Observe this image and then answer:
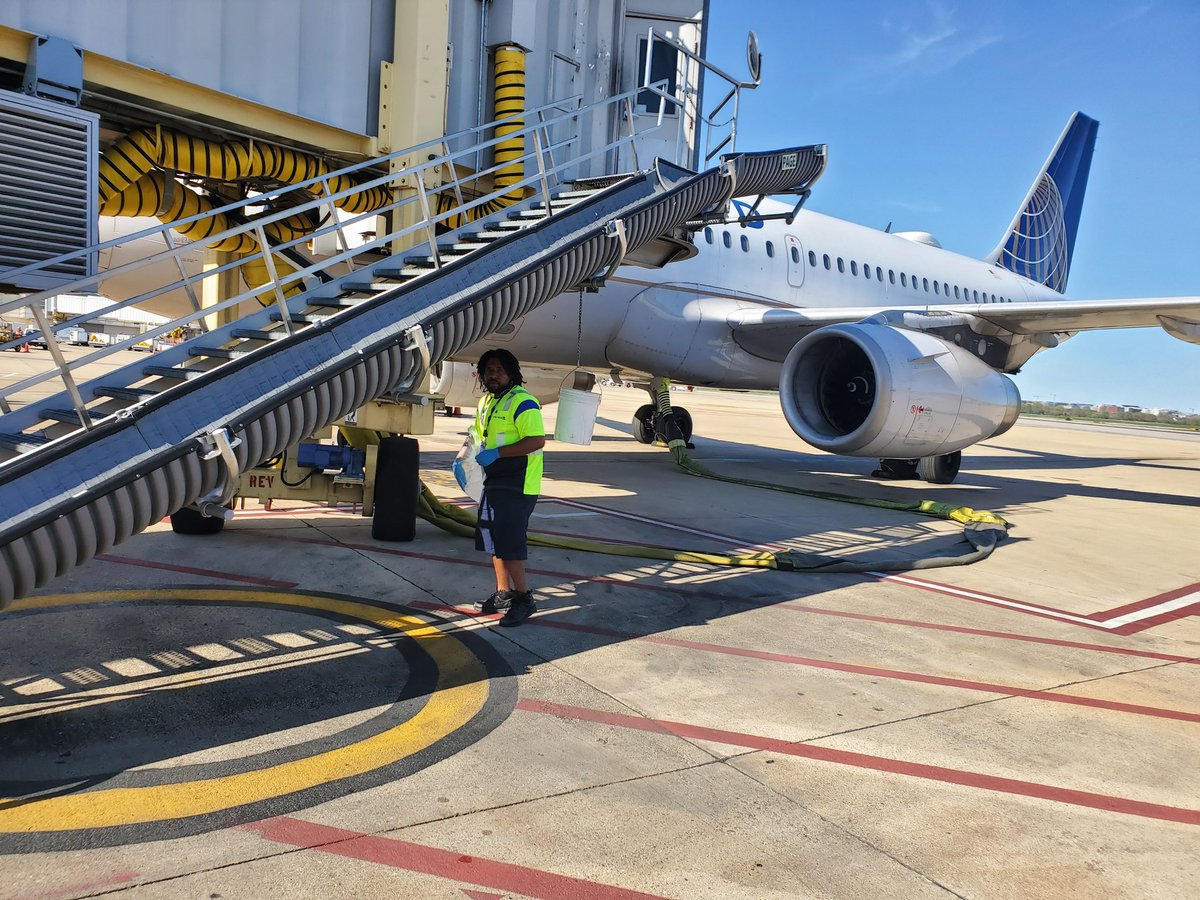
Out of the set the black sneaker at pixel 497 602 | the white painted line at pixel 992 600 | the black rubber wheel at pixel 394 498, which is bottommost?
the white painted line at pixel 992 600

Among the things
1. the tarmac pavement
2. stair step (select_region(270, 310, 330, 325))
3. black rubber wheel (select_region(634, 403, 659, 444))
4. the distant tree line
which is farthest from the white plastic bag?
the distant tree line

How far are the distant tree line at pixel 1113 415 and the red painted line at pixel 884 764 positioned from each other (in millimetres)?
72630

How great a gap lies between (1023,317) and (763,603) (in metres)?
7.60

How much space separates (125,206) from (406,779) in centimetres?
543

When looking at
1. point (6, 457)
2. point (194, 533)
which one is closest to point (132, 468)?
point (6, 457)

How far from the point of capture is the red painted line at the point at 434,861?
2.66m

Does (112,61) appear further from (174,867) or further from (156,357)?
(174,867)

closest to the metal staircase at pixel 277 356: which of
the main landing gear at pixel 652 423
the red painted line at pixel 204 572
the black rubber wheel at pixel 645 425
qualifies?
the red painted line at pixel 204 572

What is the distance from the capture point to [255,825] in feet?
9.64

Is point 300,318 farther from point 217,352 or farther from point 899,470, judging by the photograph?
point 899,470

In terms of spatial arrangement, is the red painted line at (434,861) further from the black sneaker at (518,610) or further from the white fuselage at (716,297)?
the white fuselage at (716,297)

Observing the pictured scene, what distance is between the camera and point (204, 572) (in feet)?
20.3

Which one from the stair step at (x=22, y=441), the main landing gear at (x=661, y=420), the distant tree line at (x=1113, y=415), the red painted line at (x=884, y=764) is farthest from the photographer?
the distant tree line at (x=1113, y=415)

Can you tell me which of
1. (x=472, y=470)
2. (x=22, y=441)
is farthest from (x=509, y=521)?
(x=22, y=441)
